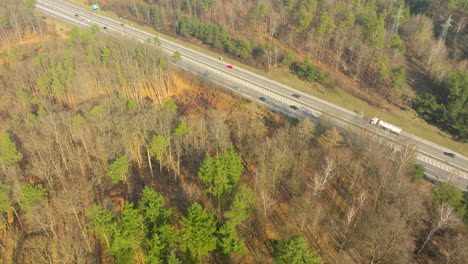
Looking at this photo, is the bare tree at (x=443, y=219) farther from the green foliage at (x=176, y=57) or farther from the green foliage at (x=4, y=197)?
the green foliage at (x=176, y=57)

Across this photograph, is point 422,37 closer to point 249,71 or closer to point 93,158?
point 249,71

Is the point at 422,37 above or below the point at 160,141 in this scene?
above

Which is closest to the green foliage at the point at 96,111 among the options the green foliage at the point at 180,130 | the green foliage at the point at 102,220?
the green foliage at the point at 180,130

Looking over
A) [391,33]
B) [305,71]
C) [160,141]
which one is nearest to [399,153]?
[305,71]

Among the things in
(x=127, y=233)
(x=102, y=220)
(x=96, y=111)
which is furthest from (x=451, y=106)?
(x=96, y=111)

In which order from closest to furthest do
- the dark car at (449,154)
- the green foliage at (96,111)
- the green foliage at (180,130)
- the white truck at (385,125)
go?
1. the green foliage at (180,130)
2. the green foliage at (96,111)
3. the dark car at (449,154)
4. the white truck at (385,125)

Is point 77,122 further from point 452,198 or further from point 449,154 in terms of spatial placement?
point 449,154

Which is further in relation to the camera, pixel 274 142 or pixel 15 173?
pixel 274 142
